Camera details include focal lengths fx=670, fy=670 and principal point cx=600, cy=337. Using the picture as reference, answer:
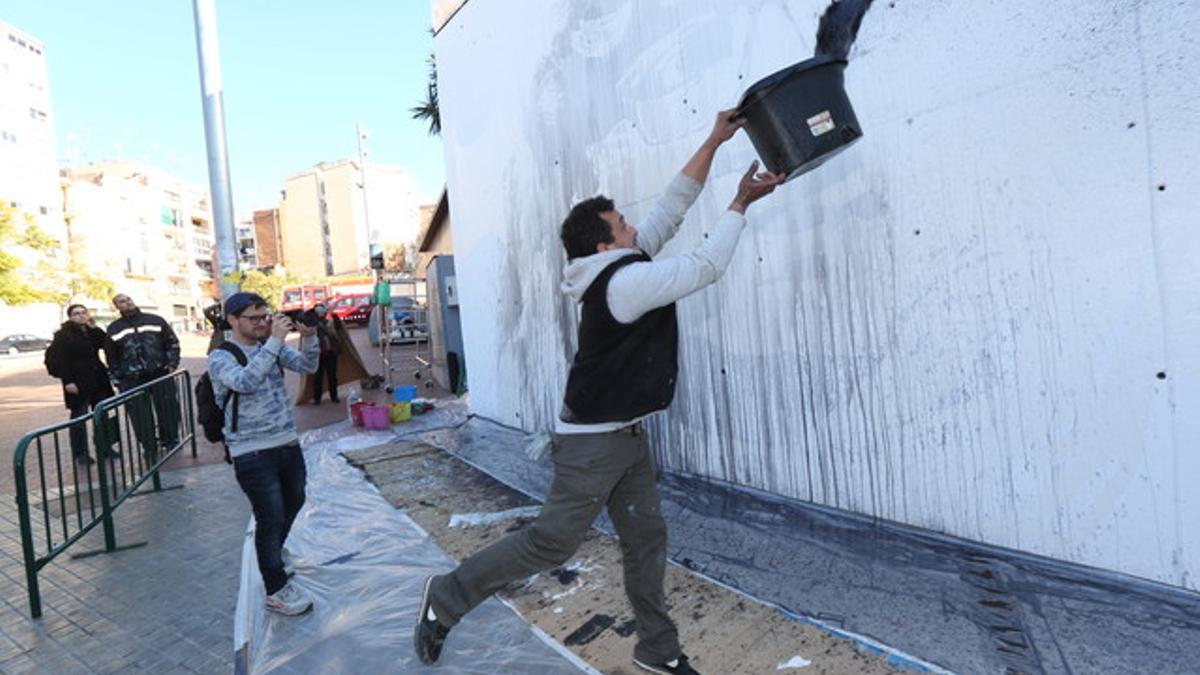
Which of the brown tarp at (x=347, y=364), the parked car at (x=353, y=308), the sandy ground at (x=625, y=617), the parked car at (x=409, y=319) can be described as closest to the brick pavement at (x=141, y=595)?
the sandy ground at (x=625, y=617)

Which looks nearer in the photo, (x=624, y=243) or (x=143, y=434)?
(x=624, y=243)

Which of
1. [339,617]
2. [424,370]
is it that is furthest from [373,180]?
[339,617]

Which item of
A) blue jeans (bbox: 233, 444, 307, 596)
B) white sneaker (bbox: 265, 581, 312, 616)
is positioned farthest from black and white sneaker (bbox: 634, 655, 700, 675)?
blue jeans (bbox: 233, 444, 307, 596)

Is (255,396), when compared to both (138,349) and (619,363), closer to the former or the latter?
(619,363)

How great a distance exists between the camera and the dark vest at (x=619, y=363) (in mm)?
2232

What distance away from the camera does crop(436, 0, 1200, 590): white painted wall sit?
7.96 ft

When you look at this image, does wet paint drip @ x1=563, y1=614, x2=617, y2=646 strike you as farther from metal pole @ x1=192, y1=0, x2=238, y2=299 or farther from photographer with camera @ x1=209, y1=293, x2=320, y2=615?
metal pole @ x1=192, y1=0, x2=238, y2=299

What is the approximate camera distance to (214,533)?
4.62 m

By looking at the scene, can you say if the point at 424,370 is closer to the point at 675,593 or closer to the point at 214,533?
the point at 214,533

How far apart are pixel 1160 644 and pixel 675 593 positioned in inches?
67.0

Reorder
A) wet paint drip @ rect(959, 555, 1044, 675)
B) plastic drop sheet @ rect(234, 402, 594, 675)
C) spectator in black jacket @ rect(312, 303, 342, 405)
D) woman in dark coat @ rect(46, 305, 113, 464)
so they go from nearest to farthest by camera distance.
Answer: wet paint drip @ rect(959, 555, 1044, 675), plastic drop sheet @ rect(234, 402, 594, 675), woman in dark coat @ rect(46, 305, 113, 464), spectator in black jacket @ rect(312, 303, 342, 405)

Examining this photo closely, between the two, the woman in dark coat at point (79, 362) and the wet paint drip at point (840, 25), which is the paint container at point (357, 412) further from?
the wet paint drip at point (840, 25)

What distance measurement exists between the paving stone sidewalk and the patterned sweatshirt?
887 millimetres

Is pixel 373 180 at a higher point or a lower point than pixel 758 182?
higher
